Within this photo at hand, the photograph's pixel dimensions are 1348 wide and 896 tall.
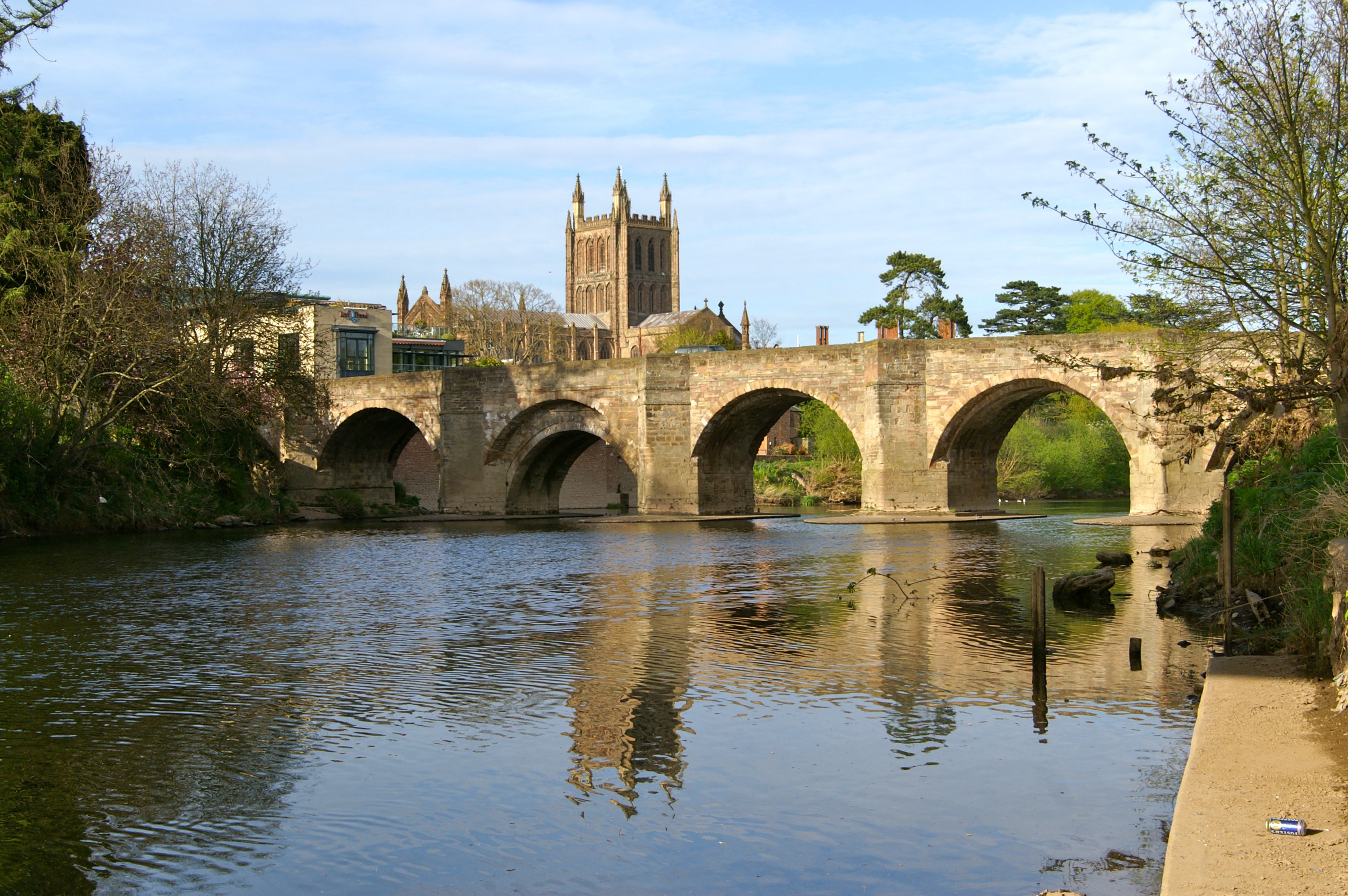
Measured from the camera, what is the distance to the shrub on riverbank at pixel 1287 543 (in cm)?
952

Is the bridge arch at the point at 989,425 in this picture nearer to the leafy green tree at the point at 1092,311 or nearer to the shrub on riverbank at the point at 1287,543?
the shrub on riverbank at the point at 1287,543

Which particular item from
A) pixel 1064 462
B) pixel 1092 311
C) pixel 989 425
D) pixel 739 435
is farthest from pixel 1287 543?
pixel 1092 311

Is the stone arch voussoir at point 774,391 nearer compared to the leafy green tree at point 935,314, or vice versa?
the stone arch voussoir at point 774,391

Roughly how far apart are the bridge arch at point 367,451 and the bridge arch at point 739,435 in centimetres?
1096

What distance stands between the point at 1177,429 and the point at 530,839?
21947 millimetres

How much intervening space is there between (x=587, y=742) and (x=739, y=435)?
86.8ft

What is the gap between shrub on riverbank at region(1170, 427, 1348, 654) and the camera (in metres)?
9.52

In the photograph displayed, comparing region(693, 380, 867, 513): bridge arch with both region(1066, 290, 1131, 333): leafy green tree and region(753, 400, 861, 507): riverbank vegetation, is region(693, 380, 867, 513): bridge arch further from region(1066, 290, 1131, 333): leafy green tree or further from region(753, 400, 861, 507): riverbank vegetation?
region(1066, 290, 1131, 333): leafy green tree

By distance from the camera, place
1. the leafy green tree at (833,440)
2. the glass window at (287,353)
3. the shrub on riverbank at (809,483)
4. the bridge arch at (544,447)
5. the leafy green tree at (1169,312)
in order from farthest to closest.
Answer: the leafy green tree at (833,440)
the shrub on riverbank at (809,483)
the bridge arch at (544,447)
the glass window at (287,353)
the leafy green tree at (1169,312)

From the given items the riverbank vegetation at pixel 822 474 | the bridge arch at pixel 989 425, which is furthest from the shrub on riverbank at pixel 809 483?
the bridge arch at pixel 989 425

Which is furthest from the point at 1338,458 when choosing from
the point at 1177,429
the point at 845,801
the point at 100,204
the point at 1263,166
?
the point at 100,204

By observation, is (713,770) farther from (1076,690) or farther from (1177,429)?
(1177,429)

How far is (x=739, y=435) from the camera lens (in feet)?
114

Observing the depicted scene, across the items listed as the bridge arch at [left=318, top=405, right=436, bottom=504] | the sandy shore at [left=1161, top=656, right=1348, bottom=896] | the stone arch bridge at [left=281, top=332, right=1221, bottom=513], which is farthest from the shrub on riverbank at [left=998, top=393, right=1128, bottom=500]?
the sandy shore at [left=1161, top=656, right=1348, bottom=896]
